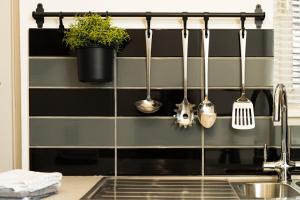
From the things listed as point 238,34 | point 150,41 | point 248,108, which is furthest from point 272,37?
point 150,41

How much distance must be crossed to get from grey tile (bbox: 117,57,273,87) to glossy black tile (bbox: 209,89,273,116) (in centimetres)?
3

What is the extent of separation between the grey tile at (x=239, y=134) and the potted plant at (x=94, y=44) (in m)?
0.47

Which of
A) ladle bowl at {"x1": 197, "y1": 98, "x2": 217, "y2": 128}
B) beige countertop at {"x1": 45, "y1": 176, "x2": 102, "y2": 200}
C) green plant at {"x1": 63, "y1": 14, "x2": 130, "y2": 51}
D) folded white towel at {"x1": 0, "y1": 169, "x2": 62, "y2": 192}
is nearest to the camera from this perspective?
folded white towel at {"x1": 0, "y1": 169, "x2": 62, "y2": 192}

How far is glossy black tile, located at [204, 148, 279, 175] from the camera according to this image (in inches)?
71.4

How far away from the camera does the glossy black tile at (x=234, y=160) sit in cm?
181

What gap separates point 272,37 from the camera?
1811 millimetres

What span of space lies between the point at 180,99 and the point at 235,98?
0.71 feet

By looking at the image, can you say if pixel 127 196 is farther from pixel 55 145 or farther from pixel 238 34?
pixel 238 34

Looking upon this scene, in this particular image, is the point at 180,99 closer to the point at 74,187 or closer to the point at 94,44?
the point at 94,44

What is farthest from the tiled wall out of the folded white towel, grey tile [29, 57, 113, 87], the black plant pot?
the folded white towel

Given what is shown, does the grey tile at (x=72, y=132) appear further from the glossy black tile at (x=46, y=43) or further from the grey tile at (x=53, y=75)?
the glossy black tile at (x=46, y=43)

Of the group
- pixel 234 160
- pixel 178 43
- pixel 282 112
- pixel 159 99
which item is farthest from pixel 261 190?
pixel 178 43

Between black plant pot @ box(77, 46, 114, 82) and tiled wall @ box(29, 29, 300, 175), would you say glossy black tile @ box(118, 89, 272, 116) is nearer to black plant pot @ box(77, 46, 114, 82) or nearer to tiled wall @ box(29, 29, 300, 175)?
tiled wall @ box(29, 29, 300, 175)

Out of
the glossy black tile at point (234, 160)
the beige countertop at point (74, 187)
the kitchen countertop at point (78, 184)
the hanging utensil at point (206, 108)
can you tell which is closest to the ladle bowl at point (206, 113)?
the hanging utensil at point (206, 108)
